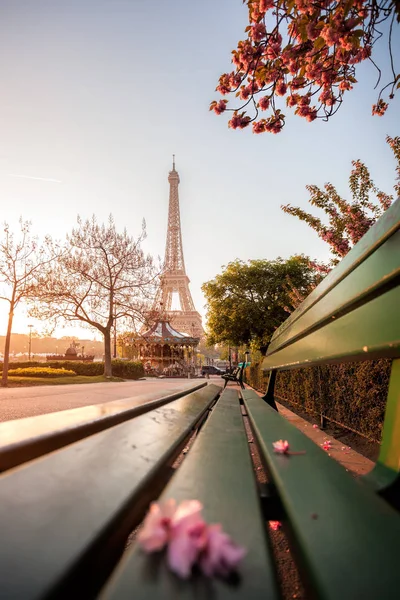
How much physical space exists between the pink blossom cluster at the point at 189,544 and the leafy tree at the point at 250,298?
20.0 meters

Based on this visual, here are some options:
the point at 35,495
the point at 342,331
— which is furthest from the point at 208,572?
the point at 342,331

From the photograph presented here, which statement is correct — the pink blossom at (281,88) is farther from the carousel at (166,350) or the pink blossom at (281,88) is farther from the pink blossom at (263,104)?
the carousel at (166,350)

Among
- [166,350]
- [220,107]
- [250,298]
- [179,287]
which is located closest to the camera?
[220,107]

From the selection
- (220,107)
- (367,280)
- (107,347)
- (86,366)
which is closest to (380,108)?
(220,107)

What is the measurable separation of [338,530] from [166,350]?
37111 mm

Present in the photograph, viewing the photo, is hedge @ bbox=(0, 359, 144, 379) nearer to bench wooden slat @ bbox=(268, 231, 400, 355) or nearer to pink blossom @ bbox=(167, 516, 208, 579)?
bench wooden slat @ bbox=(268, 231, 400, 355)

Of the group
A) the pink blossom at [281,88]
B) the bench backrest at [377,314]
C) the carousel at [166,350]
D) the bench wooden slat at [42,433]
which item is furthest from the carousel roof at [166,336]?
the bench backrest at [377,314]

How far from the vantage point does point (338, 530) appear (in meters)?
0.48

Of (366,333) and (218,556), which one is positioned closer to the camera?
(218,556)

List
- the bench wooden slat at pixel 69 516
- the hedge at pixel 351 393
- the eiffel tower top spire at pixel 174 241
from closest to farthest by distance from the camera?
1. the bench wooden slat at pixel 69 516
2. the hedge at pixel 351 393
3. the eiffel tower top spire at pixel 174 241

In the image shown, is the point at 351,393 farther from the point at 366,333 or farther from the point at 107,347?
the point at 107,347

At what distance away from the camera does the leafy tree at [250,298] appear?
20.6m

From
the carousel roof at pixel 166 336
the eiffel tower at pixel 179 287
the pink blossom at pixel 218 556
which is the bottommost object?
the pink blossom at pixel 218 556

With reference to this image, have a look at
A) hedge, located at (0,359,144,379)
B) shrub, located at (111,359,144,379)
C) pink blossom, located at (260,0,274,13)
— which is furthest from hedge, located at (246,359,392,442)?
shrub, located at (111,359,144,379)
